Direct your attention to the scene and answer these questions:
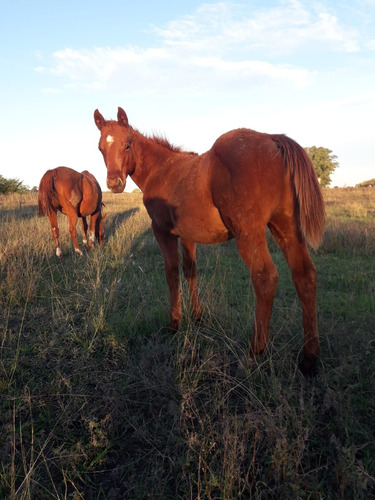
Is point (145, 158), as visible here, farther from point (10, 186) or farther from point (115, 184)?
point (10, 186)

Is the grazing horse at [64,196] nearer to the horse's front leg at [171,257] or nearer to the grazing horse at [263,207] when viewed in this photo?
the horse's front leg at [171,257]

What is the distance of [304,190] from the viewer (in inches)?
98.5

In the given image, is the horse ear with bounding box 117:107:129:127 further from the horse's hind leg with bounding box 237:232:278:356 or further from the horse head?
the horse's hind leg with bounding box 237:232:278:356

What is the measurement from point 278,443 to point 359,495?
1.40 ft

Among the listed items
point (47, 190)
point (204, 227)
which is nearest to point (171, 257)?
point (204, 227)

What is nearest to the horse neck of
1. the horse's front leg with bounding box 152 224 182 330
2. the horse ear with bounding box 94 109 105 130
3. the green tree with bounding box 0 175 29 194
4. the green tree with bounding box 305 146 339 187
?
the horse ear with bounding box 94 109 105 130

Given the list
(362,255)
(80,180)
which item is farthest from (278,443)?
(80,180)

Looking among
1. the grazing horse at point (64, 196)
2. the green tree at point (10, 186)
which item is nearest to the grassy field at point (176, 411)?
the grazing horse at point (64, 196)

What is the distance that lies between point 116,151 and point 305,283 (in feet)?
8.22

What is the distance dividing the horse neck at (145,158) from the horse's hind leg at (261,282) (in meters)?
1.89

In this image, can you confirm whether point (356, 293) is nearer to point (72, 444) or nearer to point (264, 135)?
point (264, 135)

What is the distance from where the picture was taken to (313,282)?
2.58m

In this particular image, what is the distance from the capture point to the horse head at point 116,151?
353 cm

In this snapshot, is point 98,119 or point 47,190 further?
point 47,190
